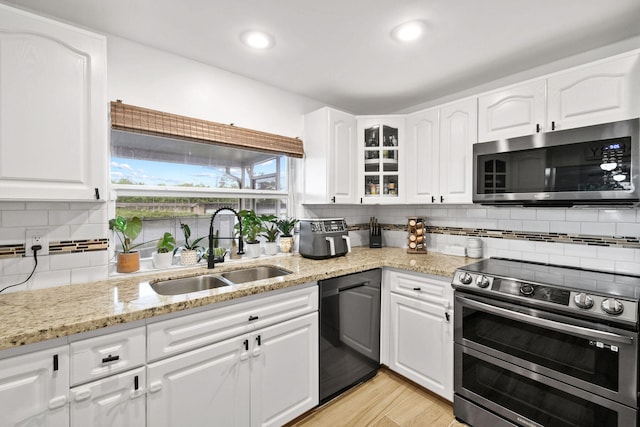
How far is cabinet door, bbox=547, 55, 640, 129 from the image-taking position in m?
1.56

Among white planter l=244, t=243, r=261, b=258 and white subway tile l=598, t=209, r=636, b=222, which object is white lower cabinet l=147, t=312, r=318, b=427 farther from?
white subway tile l=598, t=209, r=636, b=222

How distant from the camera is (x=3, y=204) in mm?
1464

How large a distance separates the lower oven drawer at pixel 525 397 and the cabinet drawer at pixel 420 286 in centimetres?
32

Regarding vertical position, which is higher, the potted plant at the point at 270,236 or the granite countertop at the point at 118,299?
the potted plant at the point at 270,236

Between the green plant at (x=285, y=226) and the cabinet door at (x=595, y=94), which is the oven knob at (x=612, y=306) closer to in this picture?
the cabinet door at (x=595, y=94)

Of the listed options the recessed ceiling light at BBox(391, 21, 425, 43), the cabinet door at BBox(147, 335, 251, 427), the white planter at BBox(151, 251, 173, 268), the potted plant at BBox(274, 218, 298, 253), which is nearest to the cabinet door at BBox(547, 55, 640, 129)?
the recessed ceiling light at BBox(391, 21, 425, 43)

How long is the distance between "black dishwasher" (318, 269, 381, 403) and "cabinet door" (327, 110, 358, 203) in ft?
2.53

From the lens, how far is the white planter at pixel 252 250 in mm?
2344

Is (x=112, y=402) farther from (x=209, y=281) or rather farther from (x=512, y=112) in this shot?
(x=512, y=112)

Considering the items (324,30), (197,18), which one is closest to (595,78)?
(324,30)

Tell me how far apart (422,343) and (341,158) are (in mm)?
1610

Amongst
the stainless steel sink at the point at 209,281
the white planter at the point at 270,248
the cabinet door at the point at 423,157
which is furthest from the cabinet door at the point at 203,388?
the cabinet door at the point at 423,157

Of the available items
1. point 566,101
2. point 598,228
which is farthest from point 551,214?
point 566,101

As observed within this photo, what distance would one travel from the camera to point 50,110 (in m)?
1.32
